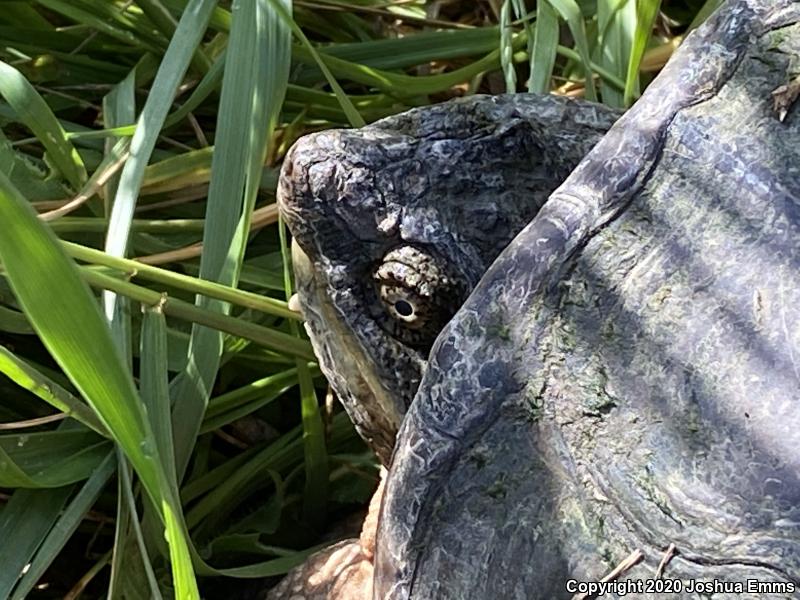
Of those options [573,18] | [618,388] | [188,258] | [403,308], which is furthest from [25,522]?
[573,18]

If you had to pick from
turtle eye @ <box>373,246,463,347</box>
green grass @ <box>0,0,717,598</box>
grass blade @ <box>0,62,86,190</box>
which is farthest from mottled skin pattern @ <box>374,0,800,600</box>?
grass blade @ <box>0,62,86,190</box>

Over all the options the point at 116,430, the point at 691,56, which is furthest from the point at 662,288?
the point at 116,430

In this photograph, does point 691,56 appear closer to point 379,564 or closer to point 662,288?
point 662,288

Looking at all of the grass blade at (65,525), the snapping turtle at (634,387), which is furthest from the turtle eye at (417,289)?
the grass blade at (65,525)

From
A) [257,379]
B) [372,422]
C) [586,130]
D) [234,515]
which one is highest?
[586,130]

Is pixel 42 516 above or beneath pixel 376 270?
beneath

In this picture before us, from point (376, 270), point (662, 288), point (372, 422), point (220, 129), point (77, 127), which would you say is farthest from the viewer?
point (77, 127)

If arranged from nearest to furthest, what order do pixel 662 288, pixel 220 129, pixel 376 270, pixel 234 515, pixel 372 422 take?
1. pixel 662 288
2. pixel 376 270
3. pixel 372 422
4. pixel 220 129
5. pixel 234 515

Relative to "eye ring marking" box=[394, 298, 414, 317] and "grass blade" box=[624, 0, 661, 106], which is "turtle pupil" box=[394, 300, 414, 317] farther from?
"grass blade" box=[624, 0, 661, 106]
